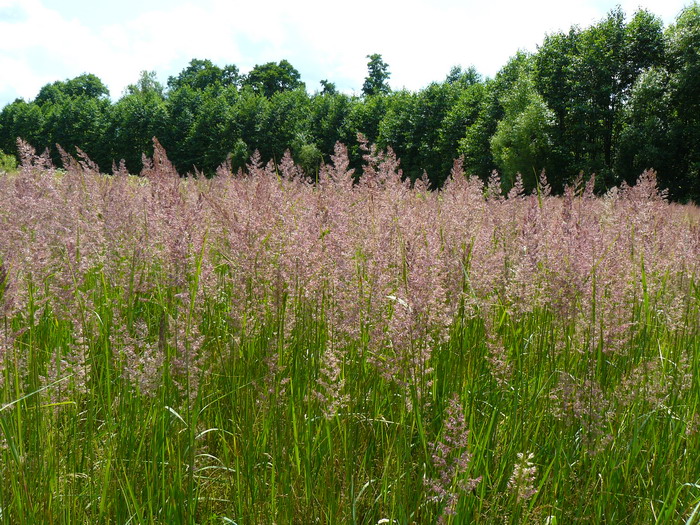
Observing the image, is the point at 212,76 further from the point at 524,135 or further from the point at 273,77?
the point at 524,135

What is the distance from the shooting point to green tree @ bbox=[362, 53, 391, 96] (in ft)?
253

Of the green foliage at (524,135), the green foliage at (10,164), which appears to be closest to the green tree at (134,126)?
the green foliage at (10,164)

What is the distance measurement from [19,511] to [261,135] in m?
51.6

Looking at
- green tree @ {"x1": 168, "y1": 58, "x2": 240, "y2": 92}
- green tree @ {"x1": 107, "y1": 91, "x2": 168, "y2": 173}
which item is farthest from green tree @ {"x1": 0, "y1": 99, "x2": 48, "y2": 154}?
green tree @ {"x1": 168, "y1": 58, "x2": 240, "y2": 92}

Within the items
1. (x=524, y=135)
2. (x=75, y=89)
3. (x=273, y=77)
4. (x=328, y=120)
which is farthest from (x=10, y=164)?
(x=75, y=89)

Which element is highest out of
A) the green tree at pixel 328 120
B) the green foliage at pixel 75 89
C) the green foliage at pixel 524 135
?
the green foliage at pixel 75 89

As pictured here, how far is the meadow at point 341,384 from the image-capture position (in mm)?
1702

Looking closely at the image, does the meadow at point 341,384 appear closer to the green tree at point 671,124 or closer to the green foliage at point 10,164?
the green foliage at point 10,164

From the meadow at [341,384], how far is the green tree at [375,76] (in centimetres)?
7816

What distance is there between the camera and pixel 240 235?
213 cm

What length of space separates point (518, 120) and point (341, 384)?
3179 centimetres

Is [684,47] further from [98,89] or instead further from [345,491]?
[98,89]

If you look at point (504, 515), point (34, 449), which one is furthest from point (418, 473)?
point (34, 449)

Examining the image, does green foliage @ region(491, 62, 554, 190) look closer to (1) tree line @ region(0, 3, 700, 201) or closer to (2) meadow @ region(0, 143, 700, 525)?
(1) tree line @ region(0, 3, 700, 201)
